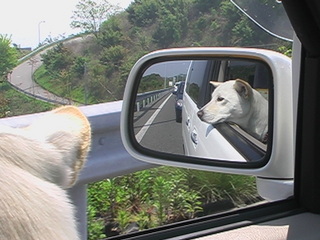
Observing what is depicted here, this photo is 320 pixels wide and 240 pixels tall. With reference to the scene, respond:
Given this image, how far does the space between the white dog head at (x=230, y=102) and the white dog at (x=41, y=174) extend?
1.07m

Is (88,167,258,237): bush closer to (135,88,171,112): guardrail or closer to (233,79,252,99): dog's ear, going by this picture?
(135,88,171,112): guardrail

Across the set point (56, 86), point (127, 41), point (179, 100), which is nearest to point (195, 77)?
point (179, 100)

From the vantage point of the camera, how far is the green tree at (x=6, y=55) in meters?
3.27

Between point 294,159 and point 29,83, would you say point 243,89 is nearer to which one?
point 294,159

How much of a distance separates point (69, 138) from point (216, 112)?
→ 1250 mm

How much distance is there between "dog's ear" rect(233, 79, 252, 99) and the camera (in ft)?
7.29

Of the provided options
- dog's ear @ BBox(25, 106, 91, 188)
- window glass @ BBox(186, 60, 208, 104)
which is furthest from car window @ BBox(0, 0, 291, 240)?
dog's ear @ BBox(25, 106, 91, 188)

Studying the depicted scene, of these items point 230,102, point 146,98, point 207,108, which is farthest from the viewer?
point 146,98

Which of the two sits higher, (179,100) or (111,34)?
(111,34)

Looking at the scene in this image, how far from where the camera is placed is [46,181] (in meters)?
1.05

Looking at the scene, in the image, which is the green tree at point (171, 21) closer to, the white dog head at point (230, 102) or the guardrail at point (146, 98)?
the guardrail at point (146, 98)

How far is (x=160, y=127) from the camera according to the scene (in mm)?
2494

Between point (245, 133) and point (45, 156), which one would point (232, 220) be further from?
point (45, 156)

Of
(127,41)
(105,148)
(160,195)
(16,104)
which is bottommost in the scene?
(160,195)
